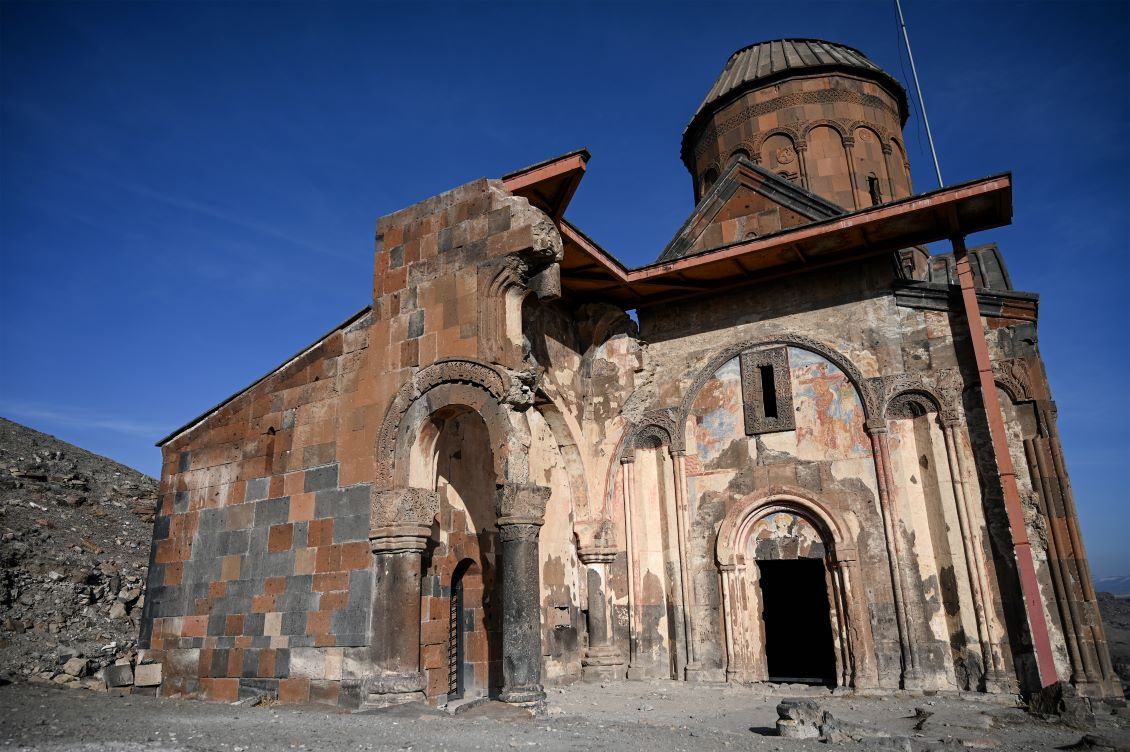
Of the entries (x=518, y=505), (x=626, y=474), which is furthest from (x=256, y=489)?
(x=626, y=474)

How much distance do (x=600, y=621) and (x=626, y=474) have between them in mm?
2496

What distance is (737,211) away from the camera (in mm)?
14484

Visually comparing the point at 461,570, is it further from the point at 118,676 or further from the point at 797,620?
the point at 797,620

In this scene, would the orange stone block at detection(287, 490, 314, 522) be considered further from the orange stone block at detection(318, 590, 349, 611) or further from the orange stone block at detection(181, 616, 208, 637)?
the orange stone block at detection(181, 616, 208, 637)

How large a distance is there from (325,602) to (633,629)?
533 centimetres

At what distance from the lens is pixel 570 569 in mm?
12672

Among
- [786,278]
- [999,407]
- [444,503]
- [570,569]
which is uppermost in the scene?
[786,278]

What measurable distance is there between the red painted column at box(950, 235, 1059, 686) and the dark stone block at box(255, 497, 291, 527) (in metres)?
9.50

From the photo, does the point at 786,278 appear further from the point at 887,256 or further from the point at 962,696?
the point at 962,696

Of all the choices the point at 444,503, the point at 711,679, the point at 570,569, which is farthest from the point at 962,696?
the point at 444,503

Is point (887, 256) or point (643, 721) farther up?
point (887, 256)

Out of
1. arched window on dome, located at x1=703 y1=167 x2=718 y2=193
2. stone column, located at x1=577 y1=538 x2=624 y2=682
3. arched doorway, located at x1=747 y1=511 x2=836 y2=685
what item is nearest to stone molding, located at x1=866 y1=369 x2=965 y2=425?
stone column, located at x1=577 y1=538 x2=624 y2=682

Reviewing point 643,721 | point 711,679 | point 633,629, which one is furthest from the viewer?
point 633,629

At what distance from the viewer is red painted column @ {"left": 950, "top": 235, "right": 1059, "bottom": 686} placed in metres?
9.34
